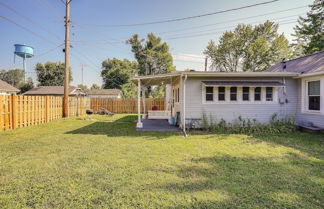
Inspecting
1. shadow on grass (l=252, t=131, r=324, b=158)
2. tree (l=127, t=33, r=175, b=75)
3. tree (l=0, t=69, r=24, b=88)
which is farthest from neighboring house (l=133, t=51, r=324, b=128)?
tree (l=0, t=69, r=24, b=88)

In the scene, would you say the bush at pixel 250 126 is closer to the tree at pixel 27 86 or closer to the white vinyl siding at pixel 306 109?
the white vinyl siding at pixel 306 109

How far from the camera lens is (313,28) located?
60.6ft

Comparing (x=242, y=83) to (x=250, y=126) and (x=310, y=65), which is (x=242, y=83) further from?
(x=310, y=65)

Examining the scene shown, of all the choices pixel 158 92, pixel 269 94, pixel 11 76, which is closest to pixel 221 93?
pixel 269 94

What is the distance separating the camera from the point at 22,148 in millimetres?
4797

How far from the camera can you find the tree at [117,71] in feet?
116

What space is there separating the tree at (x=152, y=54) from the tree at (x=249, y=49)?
24.6 ft

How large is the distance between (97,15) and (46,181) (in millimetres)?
12964

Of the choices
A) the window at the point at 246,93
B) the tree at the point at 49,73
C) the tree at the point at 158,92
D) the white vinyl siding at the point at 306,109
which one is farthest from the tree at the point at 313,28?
the tree at the point at 49,73

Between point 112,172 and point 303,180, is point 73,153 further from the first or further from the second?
point 303,180

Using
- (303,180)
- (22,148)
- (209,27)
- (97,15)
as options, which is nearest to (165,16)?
(209,27)

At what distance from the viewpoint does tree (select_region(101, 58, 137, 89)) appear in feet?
116

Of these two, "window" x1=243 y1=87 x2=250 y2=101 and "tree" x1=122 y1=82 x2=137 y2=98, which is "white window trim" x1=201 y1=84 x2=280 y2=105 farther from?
"tree" x1=122 y1=82 x2=137 y2=98

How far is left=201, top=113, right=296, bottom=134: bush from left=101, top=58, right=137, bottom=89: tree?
2931 centimetres
